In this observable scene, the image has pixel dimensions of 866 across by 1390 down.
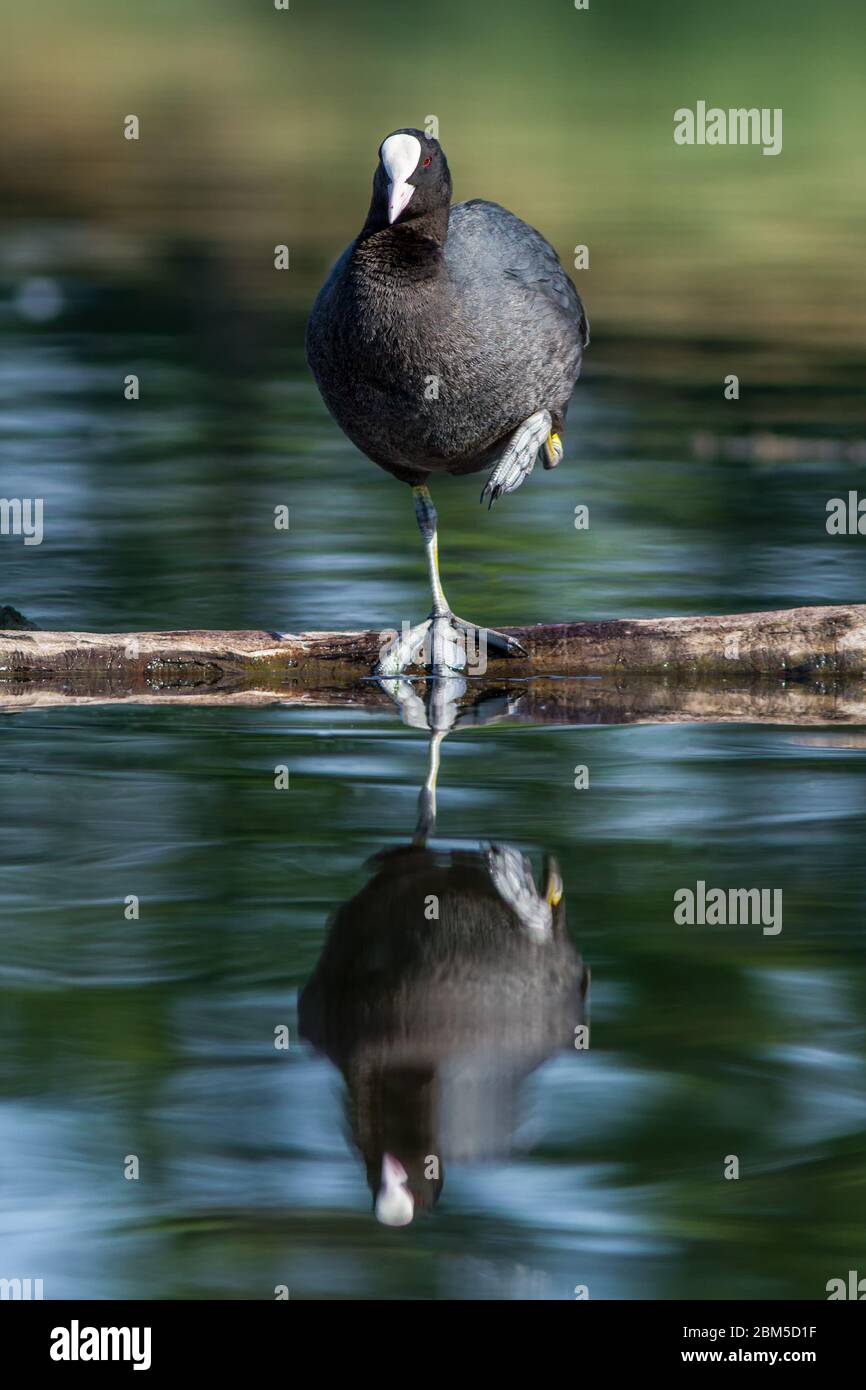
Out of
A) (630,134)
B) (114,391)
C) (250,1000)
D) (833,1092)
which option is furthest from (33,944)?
(630,134)

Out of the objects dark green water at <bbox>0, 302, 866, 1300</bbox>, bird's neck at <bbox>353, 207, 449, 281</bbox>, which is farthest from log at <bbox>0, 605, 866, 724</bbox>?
bird's neck at <bbox>353, 207, 449, 281</bbox>

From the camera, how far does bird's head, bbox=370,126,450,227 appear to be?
7.42 metres

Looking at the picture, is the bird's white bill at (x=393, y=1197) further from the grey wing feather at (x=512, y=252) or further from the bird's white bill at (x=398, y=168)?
the grey wing feather at (x=512, y=252)

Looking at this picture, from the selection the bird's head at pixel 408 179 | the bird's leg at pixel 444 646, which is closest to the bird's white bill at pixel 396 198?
the bird's head at pixel 408 179

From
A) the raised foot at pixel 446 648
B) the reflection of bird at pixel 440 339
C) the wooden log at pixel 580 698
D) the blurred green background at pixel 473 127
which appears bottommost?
the wooden log at pixel 580 698

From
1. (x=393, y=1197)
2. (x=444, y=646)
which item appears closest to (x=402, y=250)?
(x=444, y=646)

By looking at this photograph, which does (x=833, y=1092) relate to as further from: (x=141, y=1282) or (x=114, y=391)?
(x=114, y=391)

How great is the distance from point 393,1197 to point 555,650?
190 inches

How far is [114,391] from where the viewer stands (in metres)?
15.6

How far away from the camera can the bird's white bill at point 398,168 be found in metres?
7.41

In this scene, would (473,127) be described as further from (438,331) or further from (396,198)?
(396,198)

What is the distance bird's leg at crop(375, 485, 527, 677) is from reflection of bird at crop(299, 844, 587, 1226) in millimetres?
2806

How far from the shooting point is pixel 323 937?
492cm

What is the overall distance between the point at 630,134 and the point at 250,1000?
2525cm
